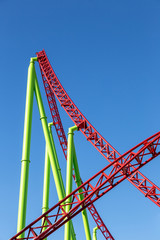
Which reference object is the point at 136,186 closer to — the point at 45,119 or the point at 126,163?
the point at 126,163

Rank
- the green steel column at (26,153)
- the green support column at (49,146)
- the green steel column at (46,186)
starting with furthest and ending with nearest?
1. the green steel column at (46,186)
2. the green support column at (49,146)
3. the green steel column at (26,153)

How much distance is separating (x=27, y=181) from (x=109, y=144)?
574 cm

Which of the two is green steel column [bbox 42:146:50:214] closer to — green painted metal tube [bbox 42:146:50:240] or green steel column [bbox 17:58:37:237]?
green painted metal tube [bbox 42:146:50:240]

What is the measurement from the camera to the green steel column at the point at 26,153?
35.2ft

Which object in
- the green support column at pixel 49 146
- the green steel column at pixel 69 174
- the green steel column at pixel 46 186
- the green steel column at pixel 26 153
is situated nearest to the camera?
the green steel column at pixel 26 153

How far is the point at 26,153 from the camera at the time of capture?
39.4 ft

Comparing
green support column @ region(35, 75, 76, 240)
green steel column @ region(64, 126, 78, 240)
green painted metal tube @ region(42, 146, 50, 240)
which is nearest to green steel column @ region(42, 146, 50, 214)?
green painted metal tube @ region(42, 146, 50, 240)

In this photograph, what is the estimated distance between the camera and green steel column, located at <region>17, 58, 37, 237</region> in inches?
Result: 423

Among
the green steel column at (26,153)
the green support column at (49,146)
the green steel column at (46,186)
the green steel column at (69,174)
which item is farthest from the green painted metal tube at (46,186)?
the green steel column at (26,153)

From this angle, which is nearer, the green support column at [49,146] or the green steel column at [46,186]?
the green support column at [49,146]

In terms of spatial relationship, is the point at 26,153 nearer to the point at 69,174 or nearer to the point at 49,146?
the point at 49,146

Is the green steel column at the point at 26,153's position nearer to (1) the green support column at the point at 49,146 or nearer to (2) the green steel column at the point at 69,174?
(1) the green support column at the point at 49,146

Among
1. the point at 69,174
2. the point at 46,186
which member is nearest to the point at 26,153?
the point at 69,174

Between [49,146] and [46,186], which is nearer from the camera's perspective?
[49,146]
